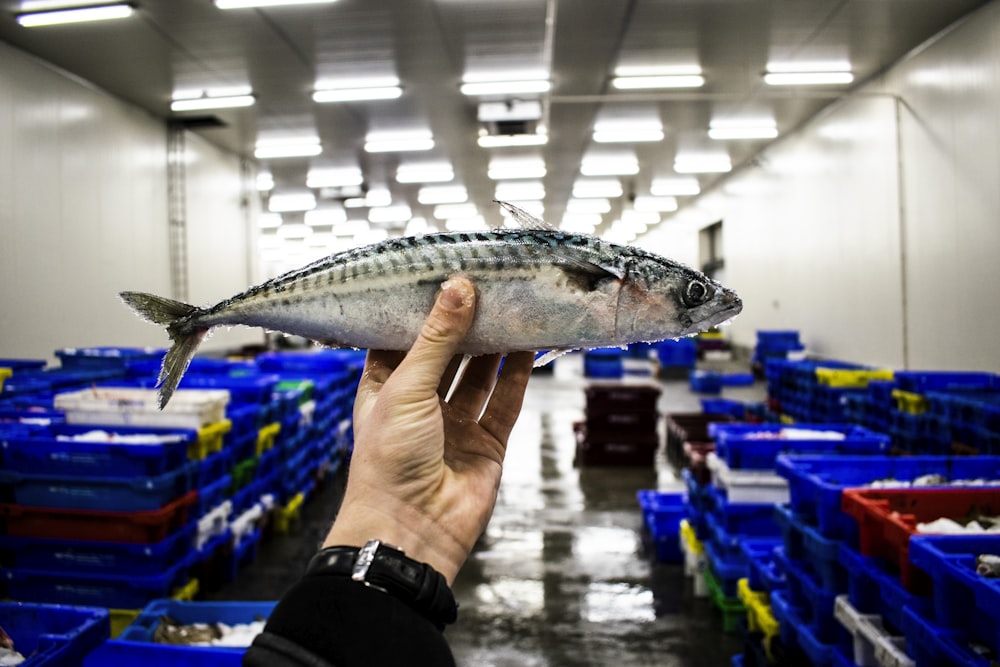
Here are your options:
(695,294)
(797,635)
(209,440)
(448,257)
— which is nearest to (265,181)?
(209,440)

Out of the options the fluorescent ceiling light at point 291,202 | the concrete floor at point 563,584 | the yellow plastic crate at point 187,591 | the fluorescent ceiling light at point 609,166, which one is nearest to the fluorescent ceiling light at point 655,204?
the fluorescent ceiling light at point 609,166

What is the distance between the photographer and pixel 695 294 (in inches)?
47.1

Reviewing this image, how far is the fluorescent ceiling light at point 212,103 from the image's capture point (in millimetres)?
9328

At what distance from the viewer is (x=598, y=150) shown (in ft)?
43.3

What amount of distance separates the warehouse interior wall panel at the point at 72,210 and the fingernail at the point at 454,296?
6.47m

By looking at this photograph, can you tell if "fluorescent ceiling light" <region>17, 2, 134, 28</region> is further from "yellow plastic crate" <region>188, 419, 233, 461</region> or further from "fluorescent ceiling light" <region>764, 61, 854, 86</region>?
"fluorescent ceiling light" <region>764, 61, 854, 86</region>

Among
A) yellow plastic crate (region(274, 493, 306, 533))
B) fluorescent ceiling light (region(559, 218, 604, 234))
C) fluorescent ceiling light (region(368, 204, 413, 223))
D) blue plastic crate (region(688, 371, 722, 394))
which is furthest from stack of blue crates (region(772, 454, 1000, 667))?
fluorescent ceiling light (region(559, 218, 604, 234))

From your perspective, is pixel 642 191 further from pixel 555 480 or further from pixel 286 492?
pixel 286 492

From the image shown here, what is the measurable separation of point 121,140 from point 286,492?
5.72 metres

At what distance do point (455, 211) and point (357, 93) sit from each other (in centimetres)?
1077

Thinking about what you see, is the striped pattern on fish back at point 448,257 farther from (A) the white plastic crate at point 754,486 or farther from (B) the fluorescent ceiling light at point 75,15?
(B) the fluorescent ceiling light at point 75,15

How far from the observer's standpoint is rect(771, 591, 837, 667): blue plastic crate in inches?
111

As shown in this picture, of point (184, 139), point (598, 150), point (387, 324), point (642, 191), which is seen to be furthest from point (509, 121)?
point (387, 324)

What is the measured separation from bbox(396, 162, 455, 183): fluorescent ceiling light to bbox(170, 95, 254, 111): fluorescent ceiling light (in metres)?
4.58
